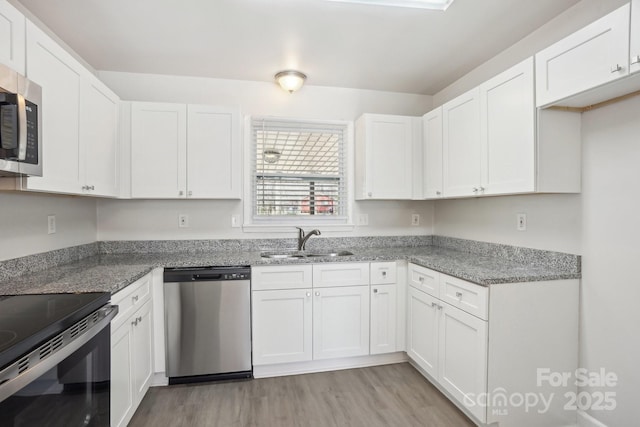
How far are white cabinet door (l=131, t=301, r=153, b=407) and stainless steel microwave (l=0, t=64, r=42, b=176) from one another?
1069 mm

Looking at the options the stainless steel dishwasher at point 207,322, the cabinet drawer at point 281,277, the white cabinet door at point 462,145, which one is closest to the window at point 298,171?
the cabinet drawer at point 281,277

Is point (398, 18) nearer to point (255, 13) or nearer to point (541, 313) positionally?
point (255, 13)

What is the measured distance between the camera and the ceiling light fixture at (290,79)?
2762 mm

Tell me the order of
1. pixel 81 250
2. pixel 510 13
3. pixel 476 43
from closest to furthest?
pixel 510 13 < pixel 476 43 < pixel 81 250

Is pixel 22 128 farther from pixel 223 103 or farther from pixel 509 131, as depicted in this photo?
pixel 509 131

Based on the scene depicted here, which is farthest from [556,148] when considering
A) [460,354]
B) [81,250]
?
[81,250]

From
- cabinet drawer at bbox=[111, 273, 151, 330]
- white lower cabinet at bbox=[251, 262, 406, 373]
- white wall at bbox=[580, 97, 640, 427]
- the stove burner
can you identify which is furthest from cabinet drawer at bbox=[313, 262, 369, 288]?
the stove burner

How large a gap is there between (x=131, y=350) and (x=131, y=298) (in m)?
0.31

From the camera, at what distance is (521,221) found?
2250mm

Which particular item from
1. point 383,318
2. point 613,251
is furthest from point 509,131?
point 383,318

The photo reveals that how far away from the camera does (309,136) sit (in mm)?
3143

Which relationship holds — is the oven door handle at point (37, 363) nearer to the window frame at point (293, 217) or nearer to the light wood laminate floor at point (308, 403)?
the light wood laminate floor at point (308, 403)

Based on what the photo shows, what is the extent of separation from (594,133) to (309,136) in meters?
2.16

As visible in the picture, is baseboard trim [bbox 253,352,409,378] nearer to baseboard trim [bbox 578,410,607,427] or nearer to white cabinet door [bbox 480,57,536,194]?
baseboard trim [bbox 578,410,607,427]
